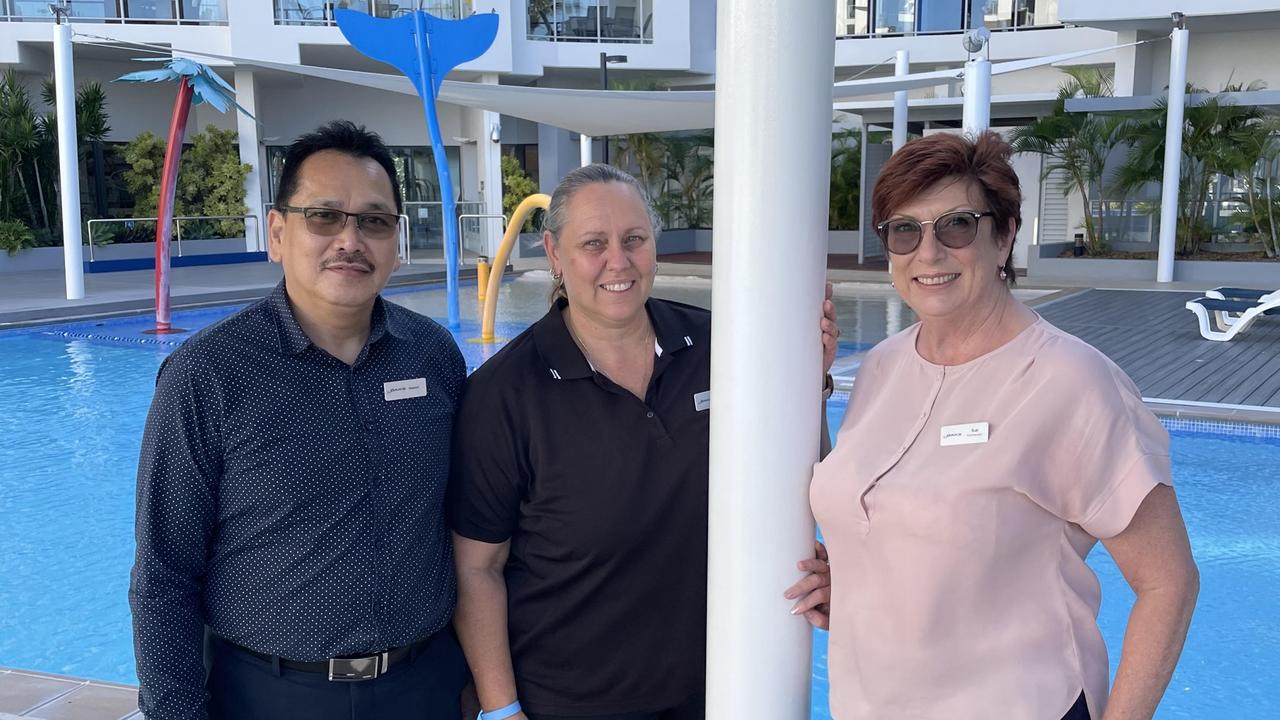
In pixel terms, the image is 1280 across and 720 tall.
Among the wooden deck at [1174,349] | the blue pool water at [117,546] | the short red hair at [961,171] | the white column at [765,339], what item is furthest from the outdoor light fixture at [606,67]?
the white column at [765,339]

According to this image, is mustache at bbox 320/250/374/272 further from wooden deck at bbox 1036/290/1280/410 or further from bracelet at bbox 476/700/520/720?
wooden deck at bbox 1036/290/1280/410

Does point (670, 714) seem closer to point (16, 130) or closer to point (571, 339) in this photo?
point (571, 339)

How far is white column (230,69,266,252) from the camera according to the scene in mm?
22922

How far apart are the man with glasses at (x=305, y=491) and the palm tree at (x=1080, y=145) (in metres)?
17.3

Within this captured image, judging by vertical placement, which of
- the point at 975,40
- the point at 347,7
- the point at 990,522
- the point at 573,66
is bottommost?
the point at 990,522

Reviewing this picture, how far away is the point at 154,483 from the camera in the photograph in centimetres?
184

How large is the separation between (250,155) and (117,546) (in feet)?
60.9

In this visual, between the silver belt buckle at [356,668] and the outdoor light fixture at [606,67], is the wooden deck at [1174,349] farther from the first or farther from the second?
the outdoor light fixture at [606,67]

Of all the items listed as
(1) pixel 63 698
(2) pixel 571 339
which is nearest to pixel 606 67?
(1) pixel 63 698

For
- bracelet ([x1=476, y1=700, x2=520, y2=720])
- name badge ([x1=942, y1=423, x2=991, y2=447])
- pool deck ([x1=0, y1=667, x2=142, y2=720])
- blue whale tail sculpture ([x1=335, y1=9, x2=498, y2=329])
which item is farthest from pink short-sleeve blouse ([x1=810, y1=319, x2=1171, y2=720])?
blue whale tail sculpture ([x1=335, y1=9, x2=498, y2=329])

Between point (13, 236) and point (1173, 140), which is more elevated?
point (1173, 140)

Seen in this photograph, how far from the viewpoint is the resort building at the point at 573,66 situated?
18969 millimetres

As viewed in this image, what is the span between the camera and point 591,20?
2536 cm

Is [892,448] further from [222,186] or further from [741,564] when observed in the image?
[222,186]
